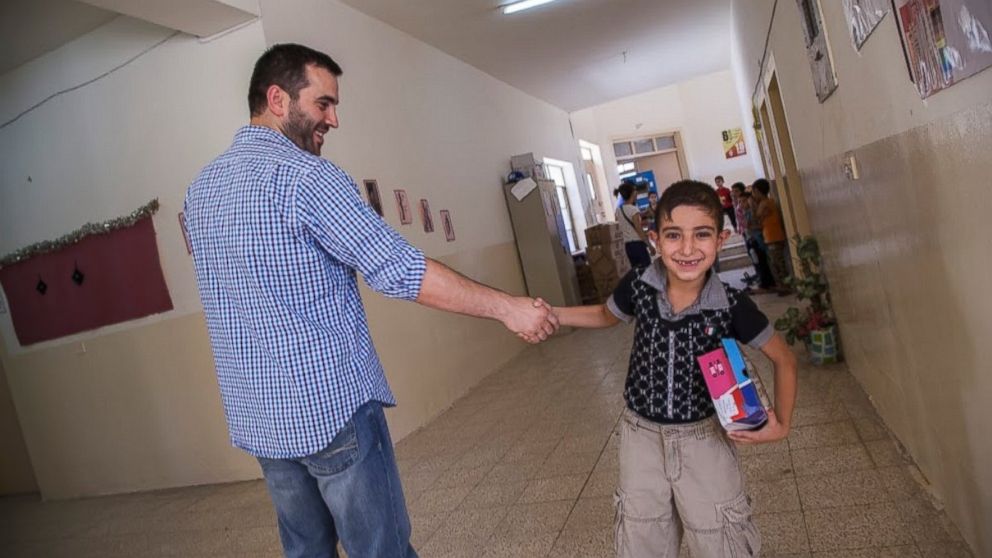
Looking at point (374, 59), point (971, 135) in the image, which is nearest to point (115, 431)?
point (374, 59)

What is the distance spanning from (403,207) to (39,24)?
2.45m

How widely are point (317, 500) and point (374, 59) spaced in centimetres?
435

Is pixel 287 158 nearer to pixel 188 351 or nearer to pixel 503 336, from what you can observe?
pixel 188 351

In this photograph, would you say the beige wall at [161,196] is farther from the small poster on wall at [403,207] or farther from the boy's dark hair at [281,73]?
the boy's dark hair at [281,73]

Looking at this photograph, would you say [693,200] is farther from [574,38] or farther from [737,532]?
[574,38]

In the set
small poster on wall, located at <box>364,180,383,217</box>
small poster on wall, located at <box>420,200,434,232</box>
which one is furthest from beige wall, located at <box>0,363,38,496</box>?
small poster on wall, located at <box>420,200,434,232</box>

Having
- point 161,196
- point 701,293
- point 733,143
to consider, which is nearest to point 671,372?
point 701,293

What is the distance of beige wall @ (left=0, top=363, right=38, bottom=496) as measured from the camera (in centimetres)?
579

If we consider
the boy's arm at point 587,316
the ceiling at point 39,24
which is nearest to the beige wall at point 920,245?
the boy's arm at point 587,316

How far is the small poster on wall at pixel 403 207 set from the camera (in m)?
5.29

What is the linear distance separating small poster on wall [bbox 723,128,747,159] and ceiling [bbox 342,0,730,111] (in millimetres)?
3408

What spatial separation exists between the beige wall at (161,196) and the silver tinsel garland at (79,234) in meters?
0.06

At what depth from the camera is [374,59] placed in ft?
17.9

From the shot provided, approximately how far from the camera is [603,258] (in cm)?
910
